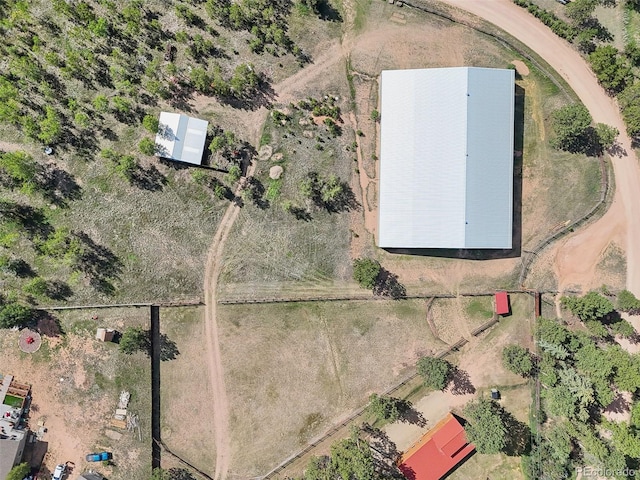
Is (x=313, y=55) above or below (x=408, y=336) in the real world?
above

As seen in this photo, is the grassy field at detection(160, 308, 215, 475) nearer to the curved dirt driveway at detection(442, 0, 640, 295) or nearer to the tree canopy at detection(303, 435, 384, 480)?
the tree canopy at detection(303, 435, 384, 480)

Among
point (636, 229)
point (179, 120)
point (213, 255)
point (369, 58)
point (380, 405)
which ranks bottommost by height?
point (380, 405)

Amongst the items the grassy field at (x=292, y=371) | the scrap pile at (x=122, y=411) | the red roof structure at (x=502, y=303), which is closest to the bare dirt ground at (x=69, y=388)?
the scrap pile at (x=122, y=411)

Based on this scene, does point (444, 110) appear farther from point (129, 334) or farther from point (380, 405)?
point (129, 334)

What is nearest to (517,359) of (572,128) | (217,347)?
(572,128)

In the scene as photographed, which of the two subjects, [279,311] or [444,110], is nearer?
[444,110]

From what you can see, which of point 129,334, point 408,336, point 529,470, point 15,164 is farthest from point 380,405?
point 15,164
